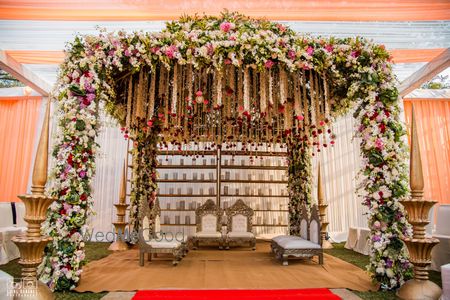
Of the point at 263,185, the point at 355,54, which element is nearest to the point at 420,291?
the point at 355,54

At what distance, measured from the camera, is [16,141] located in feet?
29.3

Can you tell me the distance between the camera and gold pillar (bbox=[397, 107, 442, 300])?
308 cm

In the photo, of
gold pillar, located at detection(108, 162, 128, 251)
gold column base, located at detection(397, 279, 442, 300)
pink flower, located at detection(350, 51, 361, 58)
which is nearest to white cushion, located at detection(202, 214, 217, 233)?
gold pillar, located at detection(108, 162, 128, 251)

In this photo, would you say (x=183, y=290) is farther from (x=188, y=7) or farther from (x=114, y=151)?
(x=114, y=151)

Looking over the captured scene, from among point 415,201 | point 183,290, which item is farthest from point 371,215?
point 183,290

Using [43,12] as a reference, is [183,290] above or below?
below

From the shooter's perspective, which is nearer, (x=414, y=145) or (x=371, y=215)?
(x=414, y=145)

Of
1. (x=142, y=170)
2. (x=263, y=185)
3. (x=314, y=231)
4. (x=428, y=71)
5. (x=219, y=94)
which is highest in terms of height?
(x=428, y=71)

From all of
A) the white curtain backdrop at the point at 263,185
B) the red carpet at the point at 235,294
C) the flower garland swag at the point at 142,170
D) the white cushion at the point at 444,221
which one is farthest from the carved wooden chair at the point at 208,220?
the white cushion at the point at 444,221

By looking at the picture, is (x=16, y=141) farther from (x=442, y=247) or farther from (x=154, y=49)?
(x=442, y=247)

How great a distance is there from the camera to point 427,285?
3.13 meters

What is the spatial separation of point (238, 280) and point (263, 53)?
9.38ft

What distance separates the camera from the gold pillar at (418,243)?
3.08m

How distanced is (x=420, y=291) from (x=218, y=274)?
2.38 metres
